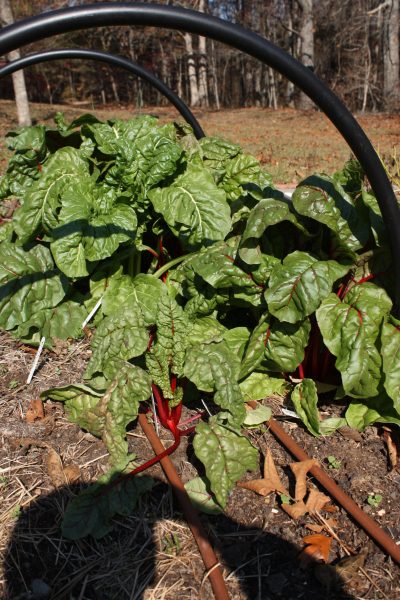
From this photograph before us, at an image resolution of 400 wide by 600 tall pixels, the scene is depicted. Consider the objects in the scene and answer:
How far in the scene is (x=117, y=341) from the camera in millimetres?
1840

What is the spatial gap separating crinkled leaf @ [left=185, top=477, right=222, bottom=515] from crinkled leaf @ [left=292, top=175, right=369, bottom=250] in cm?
97

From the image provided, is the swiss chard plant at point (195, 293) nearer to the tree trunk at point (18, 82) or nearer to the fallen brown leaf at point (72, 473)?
the fallen brown leaf at point (72, 473)

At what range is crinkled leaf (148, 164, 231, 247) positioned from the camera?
6.88ft

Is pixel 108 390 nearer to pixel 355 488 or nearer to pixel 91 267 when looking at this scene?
pixel 91 267

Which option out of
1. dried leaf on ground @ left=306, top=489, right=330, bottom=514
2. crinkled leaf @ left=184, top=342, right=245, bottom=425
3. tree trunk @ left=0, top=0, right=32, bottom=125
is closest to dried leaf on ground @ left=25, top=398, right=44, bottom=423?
crinkled leaf @ left=184, top=342, right=245, bottom=425

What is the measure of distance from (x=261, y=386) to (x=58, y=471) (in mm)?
829

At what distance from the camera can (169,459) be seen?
1761mm

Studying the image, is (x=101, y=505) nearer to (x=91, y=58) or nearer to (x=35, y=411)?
(x=35, y=411)

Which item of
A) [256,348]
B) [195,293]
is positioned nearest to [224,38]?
[195,293]

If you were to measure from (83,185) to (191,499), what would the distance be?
1344mm

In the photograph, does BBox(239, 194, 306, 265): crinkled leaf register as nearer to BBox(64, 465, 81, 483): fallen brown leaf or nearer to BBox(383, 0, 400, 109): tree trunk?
BBox(64, 465, 81, 483): fallen brown leaf

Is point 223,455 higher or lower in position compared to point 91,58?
lower

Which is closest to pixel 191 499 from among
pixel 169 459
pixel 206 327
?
pixel 169 459

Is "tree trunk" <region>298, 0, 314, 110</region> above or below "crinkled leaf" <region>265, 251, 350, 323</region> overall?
above
